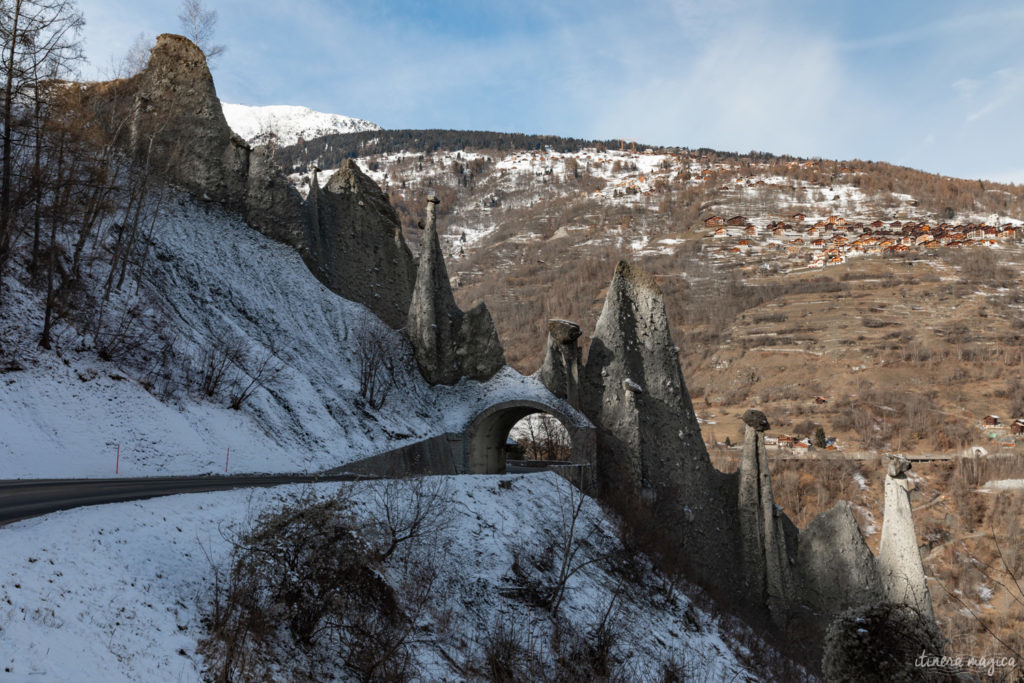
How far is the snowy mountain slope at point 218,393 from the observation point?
16.8m

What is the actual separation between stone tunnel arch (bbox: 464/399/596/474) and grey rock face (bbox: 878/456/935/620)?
412 inches

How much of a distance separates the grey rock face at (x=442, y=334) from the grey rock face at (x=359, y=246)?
2.97 meters

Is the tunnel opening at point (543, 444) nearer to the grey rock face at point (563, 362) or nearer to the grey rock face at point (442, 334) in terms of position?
the grey rock face at point (442, 334)

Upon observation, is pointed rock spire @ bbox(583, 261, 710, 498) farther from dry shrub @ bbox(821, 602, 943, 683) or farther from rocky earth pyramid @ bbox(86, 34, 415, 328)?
dry shrub @ bbox(821, 602, 943, 683)

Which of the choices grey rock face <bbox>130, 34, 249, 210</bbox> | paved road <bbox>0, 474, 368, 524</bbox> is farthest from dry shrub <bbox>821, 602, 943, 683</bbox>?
grey rock face <bbox>130, 34, 249, 210</bbox>

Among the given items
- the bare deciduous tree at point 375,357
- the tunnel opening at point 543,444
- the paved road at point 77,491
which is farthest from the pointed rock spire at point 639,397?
the tunnel opening at point 543,444

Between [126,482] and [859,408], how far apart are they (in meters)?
92.0

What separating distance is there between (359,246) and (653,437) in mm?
20271

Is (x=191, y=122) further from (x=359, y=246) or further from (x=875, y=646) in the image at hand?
(x=875, y=646)

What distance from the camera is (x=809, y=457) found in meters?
76.1

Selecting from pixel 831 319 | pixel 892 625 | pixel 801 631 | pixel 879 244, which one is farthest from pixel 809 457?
pixel 879 244

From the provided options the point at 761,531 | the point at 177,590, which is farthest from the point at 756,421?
the point at 177,590

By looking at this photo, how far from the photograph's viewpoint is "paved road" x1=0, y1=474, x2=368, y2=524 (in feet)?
33.6

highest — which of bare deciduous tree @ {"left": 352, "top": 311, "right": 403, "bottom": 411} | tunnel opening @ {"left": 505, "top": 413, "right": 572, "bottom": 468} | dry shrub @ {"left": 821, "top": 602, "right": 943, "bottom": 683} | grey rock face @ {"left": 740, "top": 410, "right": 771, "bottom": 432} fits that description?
bare deciduous tree @ {"left": 352, "top": 311, "right": 403, "bottom": 411}
